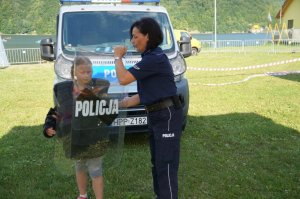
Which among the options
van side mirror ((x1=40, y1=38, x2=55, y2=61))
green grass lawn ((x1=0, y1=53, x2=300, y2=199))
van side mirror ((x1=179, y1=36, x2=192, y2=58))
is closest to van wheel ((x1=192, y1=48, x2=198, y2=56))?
green grass lawn ((x1=0, y1=53, x2=300, y2=199))

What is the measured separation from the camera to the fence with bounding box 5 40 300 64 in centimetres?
2250

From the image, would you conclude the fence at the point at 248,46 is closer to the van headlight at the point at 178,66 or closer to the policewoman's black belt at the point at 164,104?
the van headlight at the point at 178,66

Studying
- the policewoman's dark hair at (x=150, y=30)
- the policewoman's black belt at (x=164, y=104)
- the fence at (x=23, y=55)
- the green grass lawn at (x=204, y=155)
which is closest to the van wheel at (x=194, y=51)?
the fence at (x=23, y=55)

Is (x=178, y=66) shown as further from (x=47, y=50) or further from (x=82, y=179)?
(x=82, y=179)

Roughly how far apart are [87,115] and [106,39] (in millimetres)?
3016

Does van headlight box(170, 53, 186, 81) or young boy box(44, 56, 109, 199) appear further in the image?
van headlight box(170, 53, 186, 81)

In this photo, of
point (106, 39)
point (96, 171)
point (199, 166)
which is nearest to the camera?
point (96, 171)

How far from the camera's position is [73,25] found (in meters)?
5.88

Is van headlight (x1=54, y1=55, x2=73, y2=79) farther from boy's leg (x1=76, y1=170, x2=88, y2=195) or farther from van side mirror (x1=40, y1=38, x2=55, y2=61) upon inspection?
boy's leg (x1=76, y1=170, x2=88, y2=195)

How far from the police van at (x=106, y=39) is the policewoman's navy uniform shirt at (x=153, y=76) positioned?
1.99 m

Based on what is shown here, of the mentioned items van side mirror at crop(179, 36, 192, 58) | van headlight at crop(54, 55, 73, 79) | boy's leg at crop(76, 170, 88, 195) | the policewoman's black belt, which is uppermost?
van side mirror at crop(179, 36, 192, 58)

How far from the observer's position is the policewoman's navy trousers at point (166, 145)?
309 cm

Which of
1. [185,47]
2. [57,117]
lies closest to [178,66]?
[185,47]

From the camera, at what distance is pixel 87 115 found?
3041 mm
